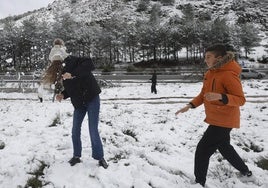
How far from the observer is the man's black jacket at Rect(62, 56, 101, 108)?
5.09m

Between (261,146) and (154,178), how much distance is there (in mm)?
3095

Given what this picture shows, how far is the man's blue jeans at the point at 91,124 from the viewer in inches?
207

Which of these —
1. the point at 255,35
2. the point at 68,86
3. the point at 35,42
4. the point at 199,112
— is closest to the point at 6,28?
the point at 35,42

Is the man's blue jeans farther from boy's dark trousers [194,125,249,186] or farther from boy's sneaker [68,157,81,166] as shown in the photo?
boy's dark trousers [194,125,249,186]

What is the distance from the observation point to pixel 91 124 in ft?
17.4

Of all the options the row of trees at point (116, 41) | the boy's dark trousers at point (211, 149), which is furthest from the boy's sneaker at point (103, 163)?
the row of trees at point (116, 41)

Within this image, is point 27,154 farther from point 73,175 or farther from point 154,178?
point 154,178

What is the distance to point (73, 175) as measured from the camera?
5.11 m

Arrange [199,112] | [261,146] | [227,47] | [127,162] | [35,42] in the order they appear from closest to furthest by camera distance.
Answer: [227,47]
[127,162]
[261,146]
[199,112]
[35,42]

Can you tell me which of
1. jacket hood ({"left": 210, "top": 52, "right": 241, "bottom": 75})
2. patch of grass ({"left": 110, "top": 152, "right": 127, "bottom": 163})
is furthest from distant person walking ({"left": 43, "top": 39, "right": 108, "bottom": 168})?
jacket hood ({"left": 210, "top": 52, "right": 241, "bottom": 75})

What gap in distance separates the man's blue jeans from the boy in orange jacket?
1684mm

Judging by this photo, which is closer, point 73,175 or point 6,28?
point 73,175

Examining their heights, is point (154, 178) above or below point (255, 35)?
below

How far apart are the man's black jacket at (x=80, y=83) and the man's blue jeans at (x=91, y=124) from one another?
0.12 metres
